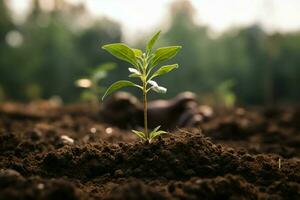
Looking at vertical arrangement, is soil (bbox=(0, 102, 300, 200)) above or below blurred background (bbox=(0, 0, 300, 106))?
below

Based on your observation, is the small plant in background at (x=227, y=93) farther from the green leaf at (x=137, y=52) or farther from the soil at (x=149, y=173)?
the soil at (x=149, y=173)

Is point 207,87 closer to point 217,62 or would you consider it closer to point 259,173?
point 217,62

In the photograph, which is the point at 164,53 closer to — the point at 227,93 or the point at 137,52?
the point at 137,52

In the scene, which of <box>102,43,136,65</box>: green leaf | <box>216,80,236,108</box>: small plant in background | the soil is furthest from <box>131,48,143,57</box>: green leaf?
<box>216,80,236,108</box>: small plant in background

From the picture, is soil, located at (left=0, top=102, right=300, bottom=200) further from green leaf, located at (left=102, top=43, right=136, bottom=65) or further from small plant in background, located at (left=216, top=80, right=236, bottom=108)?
small plant in background, located at (left=216, top=80, right=236, bottom=108)

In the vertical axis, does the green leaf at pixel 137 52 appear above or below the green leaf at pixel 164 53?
above

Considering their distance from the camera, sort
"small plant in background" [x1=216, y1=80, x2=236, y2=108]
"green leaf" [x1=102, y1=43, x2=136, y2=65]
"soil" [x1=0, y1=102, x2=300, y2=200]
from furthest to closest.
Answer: "small plant in background" [x1=216, y1=80, x2=236, y2=108]
"green leaf" [x1=102, y1=43, x2=136, y2=65]
"soil" [x1=0, y1=102, x2=300, y2=200]

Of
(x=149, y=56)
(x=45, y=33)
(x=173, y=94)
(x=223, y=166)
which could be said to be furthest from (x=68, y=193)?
(x=45, y=33)

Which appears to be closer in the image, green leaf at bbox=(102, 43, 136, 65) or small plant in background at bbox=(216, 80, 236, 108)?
green leaf at bbox=(102, 43, 136, 65)

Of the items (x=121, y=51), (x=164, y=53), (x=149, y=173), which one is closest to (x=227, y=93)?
(x=164, y=53)

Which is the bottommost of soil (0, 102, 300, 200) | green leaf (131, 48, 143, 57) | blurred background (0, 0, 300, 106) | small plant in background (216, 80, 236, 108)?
soil (0, 102, 300, 200)

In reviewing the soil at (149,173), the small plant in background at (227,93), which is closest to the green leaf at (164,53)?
the soil at (149,173)

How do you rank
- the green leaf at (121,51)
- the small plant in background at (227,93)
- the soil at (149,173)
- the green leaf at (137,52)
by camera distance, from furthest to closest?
the small plant in background at (227,93) < the green leaf at (137,52) < the green leaf at (121,51) < the soil at (149,173)

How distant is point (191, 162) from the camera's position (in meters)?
2.40
